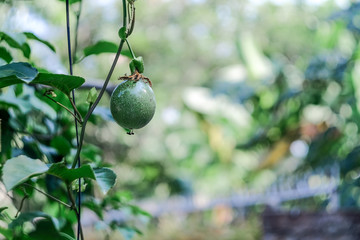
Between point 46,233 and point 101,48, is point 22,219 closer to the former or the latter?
point 46,233

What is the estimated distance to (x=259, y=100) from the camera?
4.69m

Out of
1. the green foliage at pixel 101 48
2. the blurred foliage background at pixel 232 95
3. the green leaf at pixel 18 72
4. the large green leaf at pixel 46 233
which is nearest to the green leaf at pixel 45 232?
the large green leaf at pixel 46 233

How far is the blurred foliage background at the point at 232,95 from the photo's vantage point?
4.24 meters

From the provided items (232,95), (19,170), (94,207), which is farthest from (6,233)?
(232,95)

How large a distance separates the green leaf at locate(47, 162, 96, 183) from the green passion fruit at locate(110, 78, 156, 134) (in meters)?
0.10

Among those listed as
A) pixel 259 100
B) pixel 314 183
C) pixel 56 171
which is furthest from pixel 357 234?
pixel 56 171

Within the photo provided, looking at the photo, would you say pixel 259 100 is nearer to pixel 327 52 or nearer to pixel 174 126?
pixel 327 52

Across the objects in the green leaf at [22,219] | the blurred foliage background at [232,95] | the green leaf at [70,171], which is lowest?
the green leaf at [70,171]

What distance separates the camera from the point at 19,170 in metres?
0.48

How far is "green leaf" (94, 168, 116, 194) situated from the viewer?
21.8 inches

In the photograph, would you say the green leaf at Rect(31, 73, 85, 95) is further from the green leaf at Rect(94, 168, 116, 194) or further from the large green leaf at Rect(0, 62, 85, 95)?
the green leaf at Rect(94, 168, 116, 194)

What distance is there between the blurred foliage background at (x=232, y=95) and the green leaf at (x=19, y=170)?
8.01ft

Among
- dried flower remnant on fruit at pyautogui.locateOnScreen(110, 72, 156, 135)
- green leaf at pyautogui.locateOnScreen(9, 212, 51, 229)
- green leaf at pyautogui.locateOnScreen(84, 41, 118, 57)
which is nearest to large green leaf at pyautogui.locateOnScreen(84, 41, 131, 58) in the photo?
green leaf at pyautogui.locateOnScreen(84, 41, 118, 57)

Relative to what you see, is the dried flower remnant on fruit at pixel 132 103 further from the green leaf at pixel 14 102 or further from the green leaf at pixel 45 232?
the green leaf at pixel 14 102
